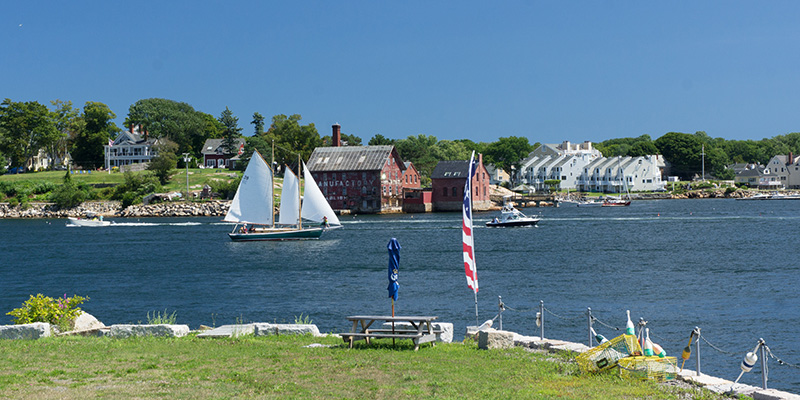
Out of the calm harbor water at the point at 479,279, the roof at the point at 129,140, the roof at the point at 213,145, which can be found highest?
the roof at the point at 129,140

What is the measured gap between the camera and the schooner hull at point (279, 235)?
7244 cm

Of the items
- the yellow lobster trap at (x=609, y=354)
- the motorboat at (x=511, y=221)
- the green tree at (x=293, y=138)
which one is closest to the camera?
the yellow lobster trap at (x=609, y=354)

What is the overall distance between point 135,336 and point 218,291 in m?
19.6

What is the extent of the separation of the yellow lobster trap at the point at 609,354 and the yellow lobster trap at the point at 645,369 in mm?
198

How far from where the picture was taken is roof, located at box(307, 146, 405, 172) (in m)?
118

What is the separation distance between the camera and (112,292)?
3825 centimetres

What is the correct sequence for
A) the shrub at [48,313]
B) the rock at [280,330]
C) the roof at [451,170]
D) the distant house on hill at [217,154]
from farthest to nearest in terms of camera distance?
the distant house on hill at [217,154], the roof at [451,170], the shrub at [48,313], the rock at [280,330]

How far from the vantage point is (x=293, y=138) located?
13625 cm

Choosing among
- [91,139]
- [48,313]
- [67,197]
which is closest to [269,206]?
[48,313]

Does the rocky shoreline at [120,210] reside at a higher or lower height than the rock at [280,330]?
higher

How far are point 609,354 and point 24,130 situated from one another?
154844 mm

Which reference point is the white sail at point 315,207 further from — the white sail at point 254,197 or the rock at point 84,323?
the rock at point 84,323

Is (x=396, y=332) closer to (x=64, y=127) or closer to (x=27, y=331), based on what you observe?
(x=27, y=331)

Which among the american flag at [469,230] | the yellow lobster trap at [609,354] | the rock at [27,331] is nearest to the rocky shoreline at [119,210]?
the rock at [27,331]
